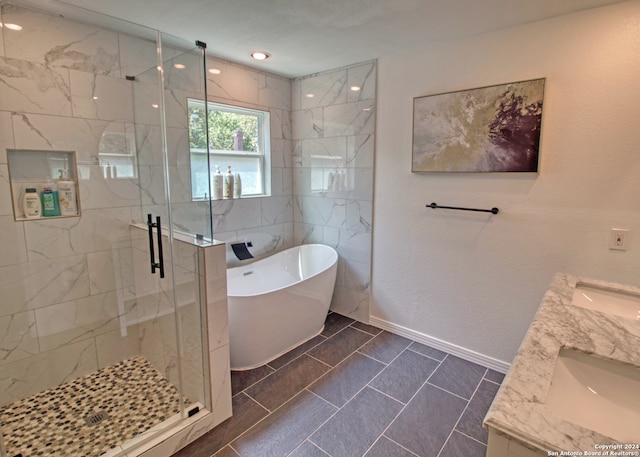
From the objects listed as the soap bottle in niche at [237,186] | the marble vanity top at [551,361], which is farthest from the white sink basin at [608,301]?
the soap bottle in niche at [237,186]

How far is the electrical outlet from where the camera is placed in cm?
197

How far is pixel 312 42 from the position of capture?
2.48 m

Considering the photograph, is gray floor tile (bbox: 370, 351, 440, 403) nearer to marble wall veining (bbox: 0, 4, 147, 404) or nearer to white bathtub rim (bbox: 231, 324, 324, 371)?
white bathtub rim (bbox: 231, 324, 324, 371)

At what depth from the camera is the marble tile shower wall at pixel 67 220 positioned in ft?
6.57

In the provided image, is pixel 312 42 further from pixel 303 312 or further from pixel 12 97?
pixel 303 312

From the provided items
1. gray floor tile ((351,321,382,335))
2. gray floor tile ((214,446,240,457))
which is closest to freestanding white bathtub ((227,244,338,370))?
gray floor tile ((351,321,382,335))

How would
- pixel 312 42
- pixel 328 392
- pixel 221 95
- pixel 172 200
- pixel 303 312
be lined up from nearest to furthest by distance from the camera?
1. pixel 172 200
2. pixel 328 392
3. pixel 312 42
4. pixel 303 312
5. pixel 221 95

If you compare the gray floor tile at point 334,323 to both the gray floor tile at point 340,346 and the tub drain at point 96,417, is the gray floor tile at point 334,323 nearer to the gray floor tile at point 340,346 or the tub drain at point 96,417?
the gray floor tile at point 340,346

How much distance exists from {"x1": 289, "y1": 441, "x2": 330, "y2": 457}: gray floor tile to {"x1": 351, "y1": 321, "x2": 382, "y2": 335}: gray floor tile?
1366 millimetres

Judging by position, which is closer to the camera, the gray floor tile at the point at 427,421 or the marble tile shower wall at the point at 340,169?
the gray floor tile at the point at 427,421

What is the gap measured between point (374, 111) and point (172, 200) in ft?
5.88

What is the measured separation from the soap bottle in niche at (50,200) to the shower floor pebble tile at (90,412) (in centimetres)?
115

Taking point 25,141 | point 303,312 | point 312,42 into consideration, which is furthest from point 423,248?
point 25,141

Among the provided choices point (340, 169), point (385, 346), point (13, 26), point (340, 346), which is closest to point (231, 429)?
point (340, 346)
